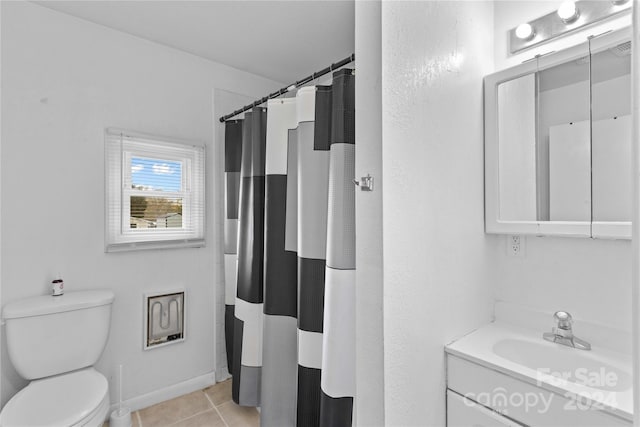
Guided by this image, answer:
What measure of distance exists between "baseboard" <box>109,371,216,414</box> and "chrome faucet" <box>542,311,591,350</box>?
7.19 feet

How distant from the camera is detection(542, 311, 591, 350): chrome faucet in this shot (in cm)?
124

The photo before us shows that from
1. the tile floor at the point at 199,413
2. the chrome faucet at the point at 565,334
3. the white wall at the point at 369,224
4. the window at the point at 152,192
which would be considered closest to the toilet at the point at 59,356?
the window at the point at 152,192

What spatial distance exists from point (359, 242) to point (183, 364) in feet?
6.20

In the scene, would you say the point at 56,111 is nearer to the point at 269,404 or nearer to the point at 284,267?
the point at 284,267

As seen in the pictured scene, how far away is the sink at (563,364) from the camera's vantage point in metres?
1.08

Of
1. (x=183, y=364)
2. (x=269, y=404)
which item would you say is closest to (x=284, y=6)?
(x=269, y=404)

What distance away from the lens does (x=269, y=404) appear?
1.72 metres

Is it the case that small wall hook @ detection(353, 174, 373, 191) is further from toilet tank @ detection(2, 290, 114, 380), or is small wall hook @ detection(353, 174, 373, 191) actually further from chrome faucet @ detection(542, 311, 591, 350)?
toilet tank @ detection(2, 290, 114, 380)

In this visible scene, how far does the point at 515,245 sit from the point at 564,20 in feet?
3.30

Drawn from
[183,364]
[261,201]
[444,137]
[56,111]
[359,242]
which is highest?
[56,111]

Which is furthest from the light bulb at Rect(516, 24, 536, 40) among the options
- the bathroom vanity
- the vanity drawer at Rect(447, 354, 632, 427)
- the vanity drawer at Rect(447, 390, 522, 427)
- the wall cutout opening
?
the wall cutout opening

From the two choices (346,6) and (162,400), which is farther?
(162,400)

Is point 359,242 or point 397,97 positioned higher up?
point 397,97

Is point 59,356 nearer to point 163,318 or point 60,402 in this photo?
point 60,402
